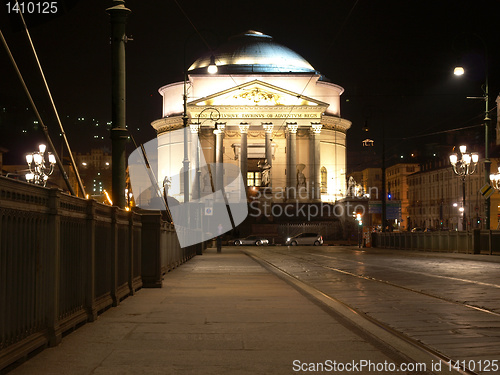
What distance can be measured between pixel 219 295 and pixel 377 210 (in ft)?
185

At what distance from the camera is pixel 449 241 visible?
1745 inches

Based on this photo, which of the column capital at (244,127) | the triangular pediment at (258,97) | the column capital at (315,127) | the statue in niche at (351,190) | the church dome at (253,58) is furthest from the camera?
the church dome at (253,58)

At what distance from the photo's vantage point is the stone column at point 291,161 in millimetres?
91812

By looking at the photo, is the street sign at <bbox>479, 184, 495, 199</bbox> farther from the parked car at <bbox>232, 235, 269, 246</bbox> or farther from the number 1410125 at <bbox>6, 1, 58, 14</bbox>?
the parked car at <bbox>232, 235, 269, 246</bbox>

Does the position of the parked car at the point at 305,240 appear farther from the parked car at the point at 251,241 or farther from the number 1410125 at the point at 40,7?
the number 1410125 at the point at 40,7

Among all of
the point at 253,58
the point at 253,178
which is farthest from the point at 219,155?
the point at 253,58

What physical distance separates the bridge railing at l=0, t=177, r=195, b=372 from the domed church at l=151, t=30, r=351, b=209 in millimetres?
70854

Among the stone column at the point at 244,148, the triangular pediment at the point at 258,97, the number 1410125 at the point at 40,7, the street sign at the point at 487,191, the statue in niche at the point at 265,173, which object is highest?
the triangular pediment at the point at 258,97

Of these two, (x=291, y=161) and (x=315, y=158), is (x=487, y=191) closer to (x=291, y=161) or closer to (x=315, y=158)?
(x=291, y=161)

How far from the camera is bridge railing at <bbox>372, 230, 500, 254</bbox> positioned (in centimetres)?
3788

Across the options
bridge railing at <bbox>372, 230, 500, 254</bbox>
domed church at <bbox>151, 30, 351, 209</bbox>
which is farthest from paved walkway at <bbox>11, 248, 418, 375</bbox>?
domed church at <bbox>151, 30, 351, 209</bbox>

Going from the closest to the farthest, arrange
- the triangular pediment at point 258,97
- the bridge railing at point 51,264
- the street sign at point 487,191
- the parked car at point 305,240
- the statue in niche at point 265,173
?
1. the bridge railing at point 51,264
2. the street sign at point 487,191
3. the parked car at point 305,240
4. the statue in niche at point 265,173
5. the triangular pediment at point 258,97

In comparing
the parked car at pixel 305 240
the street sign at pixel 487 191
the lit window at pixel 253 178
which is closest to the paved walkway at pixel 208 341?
the street sign at pixel 487 191

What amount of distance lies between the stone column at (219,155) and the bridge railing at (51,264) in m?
78.9
